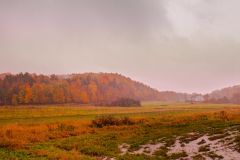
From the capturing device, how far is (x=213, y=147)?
3064cm

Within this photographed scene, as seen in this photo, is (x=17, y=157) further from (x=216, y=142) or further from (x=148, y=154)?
(x=216, y=142)

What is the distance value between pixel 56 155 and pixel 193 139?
607 inches

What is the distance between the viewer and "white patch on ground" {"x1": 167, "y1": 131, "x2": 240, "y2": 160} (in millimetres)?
27670

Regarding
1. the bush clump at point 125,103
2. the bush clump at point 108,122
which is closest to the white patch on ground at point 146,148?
the bush clump at point 108,122

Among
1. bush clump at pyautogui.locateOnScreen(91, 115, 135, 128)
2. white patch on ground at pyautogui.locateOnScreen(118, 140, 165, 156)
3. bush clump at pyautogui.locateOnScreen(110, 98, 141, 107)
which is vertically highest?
bush clump at pyautogui.locateOnScreen(110, 98, 141, 107)

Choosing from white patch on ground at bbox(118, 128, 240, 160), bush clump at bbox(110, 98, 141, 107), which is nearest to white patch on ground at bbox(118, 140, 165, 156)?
white patch on ground at bbox(118, 128, 240, 160)

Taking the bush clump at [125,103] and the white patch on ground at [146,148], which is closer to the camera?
the white patch on ground at [146,148]

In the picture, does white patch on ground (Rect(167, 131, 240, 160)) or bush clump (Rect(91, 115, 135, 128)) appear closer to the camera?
white patch on ground (Rect(167, 131, 240, 160))

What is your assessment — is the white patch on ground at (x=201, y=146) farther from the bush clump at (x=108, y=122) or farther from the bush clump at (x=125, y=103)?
the bush clump at (x=125, y=103)

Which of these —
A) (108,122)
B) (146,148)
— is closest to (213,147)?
(146,148)

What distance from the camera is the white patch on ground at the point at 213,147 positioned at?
90.8 ft

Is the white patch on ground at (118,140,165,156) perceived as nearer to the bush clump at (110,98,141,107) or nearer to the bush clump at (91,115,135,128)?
the bush clump at (91,115,135,128)

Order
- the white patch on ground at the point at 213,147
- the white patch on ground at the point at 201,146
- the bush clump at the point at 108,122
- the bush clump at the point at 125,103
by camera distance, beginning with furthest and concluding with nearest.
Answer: the bush clump at the point at 125,103 < the bush clump at the point at 108,122 < the white patch on ground at the point at 201,146 < the white patch on ground at the point at 213,147

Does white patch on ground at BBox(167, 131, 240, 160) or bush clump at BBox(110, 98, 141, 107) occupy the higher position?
bush clump at BBox(110, 98, 141, 107)
